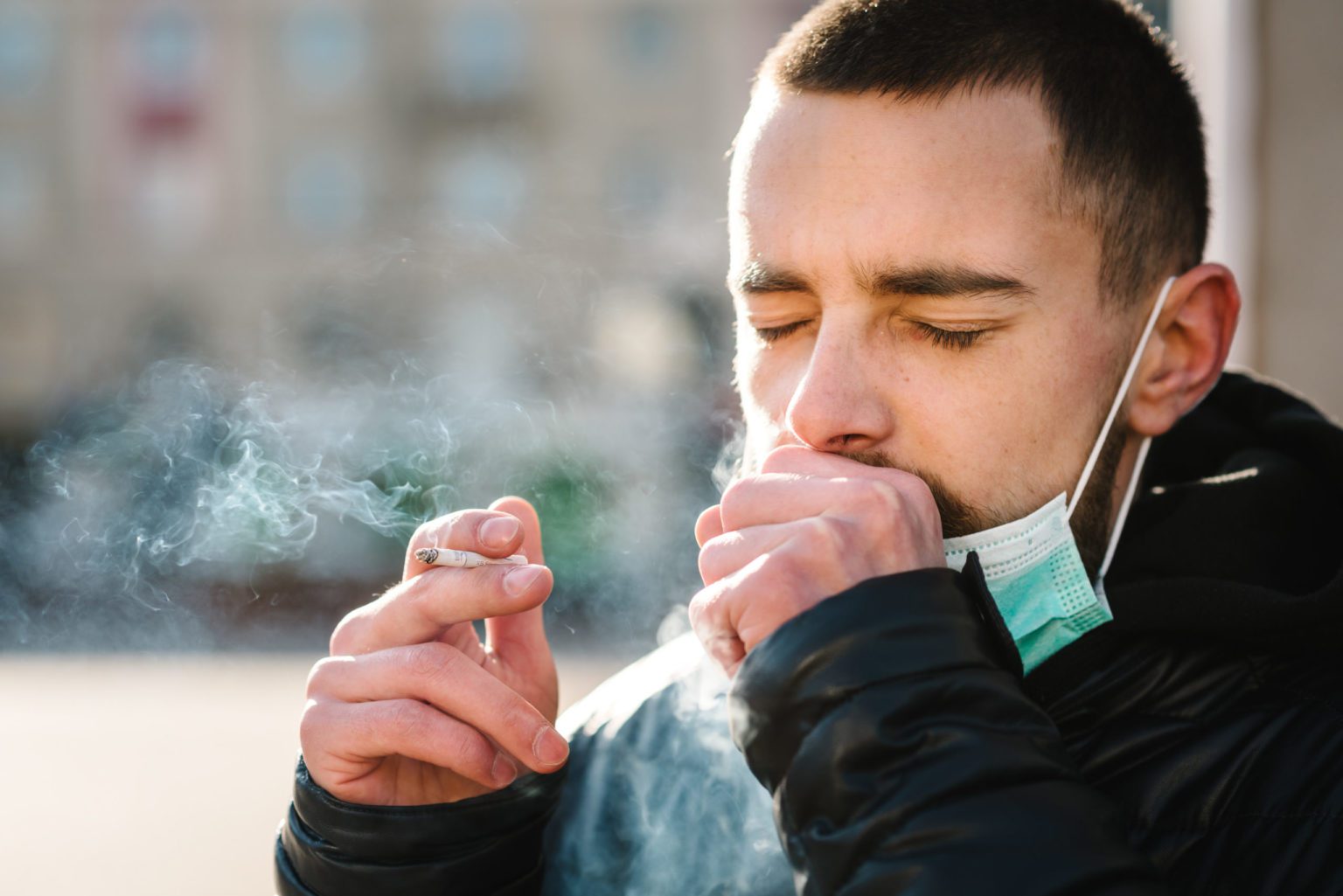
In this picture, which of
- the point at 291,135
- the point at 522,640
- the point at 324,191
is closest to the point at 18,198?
the point at 291,135

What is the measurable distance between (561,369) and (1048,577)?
1775mm

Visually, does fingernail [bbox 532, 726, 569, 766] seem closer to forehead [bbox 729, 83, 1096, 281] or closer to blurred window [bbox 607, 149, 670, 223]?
forehead [bbox 729, 83, 1096, 281]

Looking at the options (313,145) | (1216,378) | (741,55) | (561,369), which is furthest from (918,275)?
(313,145)

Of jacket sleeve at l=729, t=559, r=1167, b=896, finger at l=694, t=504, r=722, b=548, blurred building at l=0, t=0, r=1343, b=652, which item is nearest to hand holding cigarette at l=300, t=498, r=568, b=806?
finger at l=694, t=504, r=722, b=548

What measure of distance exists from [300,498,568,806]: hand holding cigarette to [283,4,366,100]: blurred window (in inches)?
1357

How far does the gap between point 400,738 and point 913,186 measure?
1.32m

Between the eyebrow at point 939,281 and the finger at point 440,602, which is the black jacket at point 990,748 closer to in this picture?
the finger at point 440,602

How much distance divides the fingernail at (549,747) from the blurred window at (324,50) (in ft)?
114

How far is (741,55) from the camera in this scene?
31.3 metres

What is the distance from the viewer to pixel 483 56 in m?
33.1

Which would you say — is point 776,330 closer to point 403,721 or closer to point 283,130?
point 403,721

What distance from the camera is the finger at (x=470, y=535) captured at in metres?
→ 1.82

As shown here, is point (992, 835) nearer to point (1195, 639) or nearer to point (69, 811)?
point (1195, 639)

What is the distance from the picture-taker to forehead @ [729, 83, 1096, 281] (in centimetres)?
197
